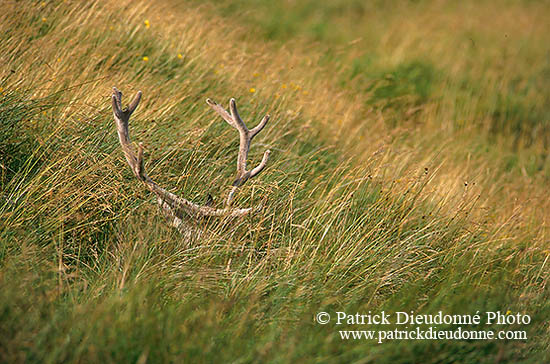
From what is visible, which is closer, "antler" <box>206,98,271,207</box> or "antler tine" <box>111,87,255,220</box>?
"antler tine" <box>111,87,255,220</box>

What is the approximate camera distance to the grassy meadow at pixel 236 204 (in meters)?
2.51

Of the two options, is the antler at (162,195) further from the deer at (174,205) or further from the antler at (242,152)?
the antler at (242,152)

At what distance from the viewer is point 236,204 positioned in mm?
3574

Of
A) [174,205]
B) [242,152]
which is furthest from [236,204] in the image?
[174,205]

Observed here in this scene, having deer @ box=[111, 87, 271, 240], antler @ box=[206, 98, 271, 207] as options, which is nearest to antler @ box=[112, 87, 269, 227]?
deer @ box=[111, 87, 271, 240]

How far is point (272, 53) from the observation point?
22.0ft

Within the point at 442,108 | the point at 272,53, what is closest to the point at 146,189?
the point at 272,53

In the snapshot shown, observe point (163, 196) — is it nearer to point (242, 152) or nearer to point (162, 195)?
point (162, 195)

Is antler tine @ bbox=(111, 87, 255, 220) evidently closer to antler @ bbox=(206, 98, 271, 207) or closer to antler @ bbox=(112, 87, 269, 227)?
antler @ bbox=(112, 87, 269, 227)

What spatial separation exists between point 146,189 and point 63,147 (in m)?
0.63

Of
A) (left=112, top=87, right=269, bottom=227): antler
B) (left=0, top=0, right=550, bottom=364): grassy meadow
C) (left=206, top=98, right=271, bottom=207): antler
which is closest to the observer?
(left=0, top=0, right=550, bottom=364): grassy meadow

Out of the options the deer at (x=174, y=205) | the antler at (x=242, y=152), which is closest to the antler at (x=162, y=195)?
the deer at (x=174, y=205)

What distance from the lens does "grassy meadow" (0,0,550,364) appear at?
8.22 feet

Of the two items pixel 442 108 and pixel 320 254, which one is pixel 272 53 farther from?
pixel 320 254
